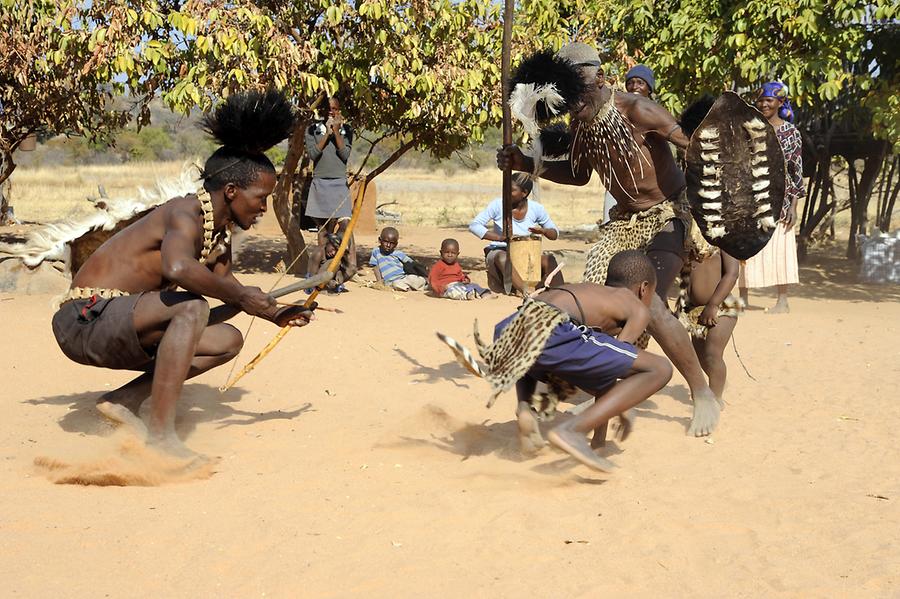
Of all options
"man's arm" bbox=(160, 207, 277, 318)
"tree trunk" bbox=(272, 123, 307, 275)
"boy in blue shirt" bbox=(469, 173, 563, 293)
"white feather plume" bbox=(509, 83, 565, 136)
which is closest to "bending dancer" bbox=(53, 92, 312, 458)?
"man's arm" bbox=(160, 207, 277, 318)

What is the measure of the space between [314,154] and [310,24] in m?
1.49

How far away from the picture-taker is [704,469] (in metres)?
4.58

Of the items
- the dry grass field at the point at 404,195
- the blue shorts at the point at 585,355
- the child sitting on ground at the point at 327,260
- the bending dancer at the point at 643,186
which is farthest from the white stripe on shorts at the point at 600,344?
the dry grass field at the point at 404,195

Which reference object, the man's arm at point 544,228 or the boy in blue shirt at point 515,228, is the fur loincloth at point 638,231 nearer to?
the boy in blue shirt at point 515,228

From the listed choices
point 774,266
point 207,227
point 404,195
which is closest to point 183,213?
point 207,227

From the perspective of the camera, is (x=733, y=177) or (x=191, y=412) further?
(x=191, y=412)

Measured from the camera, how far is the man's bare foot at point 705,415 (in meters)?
5.17

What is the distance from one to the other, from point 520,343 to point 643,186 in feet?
4.69

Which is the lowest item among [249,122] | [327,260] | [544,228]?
[327,260]

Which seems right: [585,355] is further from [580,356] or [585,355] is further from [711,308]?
[711,308]

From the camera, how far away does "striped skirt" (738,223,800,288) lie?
29.7ft

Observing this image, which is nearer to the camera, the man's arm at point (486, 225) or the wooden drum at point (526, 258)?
the wooden drum at point (526, 258)

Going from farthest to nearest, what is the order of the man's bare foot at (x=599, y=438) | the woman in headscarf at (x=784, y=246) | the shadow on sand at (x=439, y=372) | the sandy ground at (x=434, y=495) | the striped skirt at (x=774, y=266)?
the striped skirt at (x=774, y=266), the woman in headscarf at (x=784, y=246), the shadow on sand at (x=439, y=372), the man's bare foot at (x=599, y=438), the sandy ground at (x=434, y=495)

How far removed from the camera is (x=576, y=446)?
4.19 m
